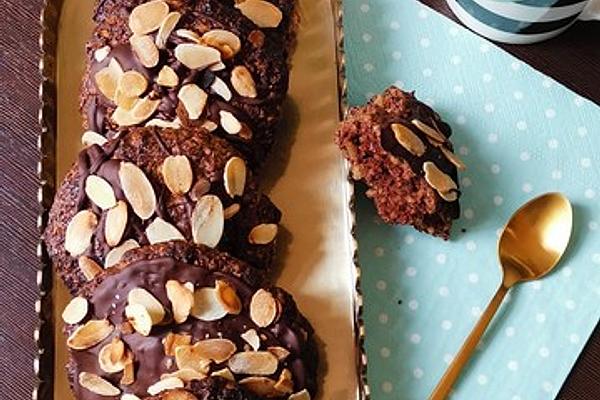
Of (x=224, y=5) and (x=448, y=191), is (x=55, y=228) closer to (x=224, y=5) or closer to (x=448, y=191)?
(x=224, y=5)

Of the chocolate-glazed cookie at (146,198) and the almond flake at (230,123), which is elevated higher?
the almond flake at (230,123)

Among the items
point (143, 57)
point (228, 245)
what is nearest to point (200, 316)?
point (228, 245)

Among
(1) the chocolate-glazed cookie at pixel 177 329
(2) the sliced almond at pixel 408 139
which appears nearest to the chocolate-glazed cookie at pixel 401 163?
(2) the sliced almond at pixel 408 139

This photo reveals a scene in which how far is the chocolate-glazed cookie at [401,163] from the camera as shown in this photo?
121 centimetres

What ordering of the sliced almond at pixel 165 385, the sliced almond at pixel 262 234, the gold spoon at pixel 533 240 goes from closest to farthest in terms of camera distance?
the sliced almond at pixel 165 385 < the sliced almond at pixel 262 234 < the gold spoon at pixel 533 240

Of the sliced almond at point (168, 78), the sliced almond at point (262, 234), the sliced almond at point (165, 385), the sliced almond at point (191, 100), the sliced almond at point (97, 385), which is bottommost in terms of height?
the sliced almond at point (97, 385)

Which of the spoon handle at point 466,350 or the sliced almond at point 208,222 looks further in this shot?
the spoon handle at point 466,350

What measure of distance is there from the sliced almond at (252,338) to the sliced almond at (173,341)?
0.05 meters

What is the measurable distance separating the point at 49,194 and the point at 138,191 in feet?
0.48

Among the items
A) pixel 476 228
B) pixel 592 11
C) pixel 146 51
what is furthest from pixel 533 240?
pixel 146 51

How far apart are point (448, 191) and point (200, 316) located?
346mm

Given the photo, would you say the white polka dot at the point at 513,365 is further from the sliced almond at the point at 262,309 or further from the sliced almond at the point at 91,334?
the sliced almond at the point at 91,334

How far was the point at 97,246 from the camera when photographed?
110cm

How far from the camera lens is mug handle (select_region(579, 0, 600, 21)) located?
1.30m
